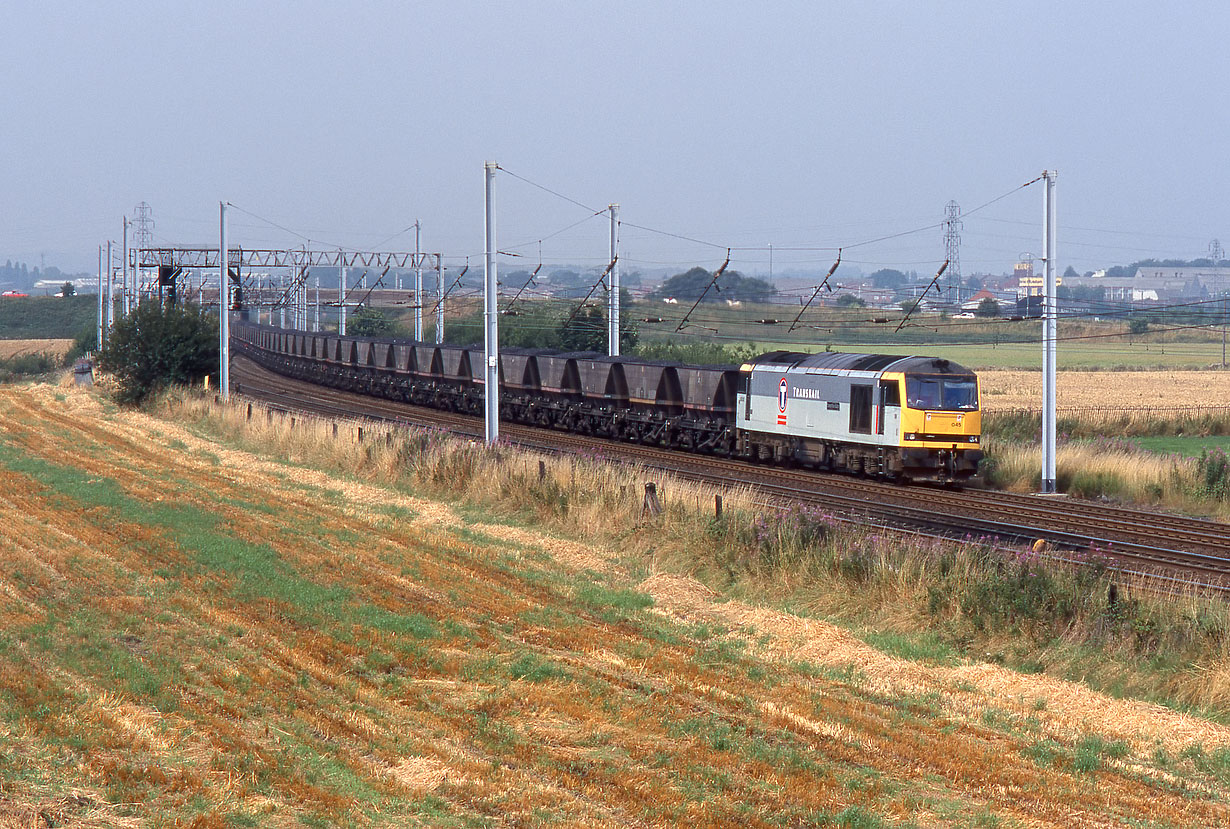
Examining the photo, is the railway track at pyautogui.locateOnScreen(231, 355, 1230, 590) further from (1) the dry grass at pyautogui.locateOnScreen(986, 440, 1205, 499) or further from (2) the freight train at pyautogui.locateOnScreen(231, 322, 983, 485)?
(1) the dry grass at pyautogui.locateOnScreen(986, 440, 1205, 499)

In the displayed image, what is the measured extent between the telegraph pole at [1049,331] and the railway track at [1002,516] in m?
0.81

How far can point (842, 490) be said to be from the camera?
28.0 m

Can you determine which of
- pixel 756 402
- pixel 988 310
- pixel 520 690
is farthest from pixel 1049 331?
pixel 520 690

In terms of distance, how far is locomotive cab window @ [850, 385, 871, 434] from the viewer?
29.9 meters

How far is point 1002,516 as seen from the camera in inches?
958

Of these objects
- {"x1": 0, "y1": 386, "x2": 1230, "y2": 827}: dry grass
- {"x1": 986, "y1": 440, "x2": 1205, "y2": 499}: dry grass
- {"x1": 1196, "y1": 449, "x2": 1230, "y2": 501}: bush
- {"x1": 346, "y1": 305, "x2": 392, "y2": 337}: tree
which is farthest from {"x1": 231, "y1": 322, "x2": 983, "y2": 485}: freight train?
{"x1": 346, "y1": 305, "x2": 392, "y2": 337}: tree

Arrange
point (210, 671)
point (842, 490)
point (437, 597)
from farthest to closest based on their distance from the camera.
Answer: point (842, 490) → point (437, 597) → point (210, 671)

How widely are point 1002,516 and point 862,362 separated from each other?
25.3ft

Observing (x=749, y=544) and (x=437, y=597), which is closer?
(x=437, y=597)

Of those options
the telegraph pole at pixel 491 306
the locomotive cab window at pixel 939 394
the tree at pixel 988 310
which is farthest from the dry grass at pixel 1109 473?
the telegraph pole at pixel 491 306

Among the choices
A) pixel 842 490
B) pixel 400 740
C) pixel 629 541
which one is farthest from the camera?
pixel 842 490

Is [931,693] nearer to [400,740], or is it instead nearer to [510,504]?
[400,740]

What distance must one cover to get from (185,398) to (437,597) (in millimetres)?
35041

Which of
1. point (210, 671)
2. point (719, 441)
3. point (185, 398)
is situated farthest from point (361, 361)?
point (210, 671)
